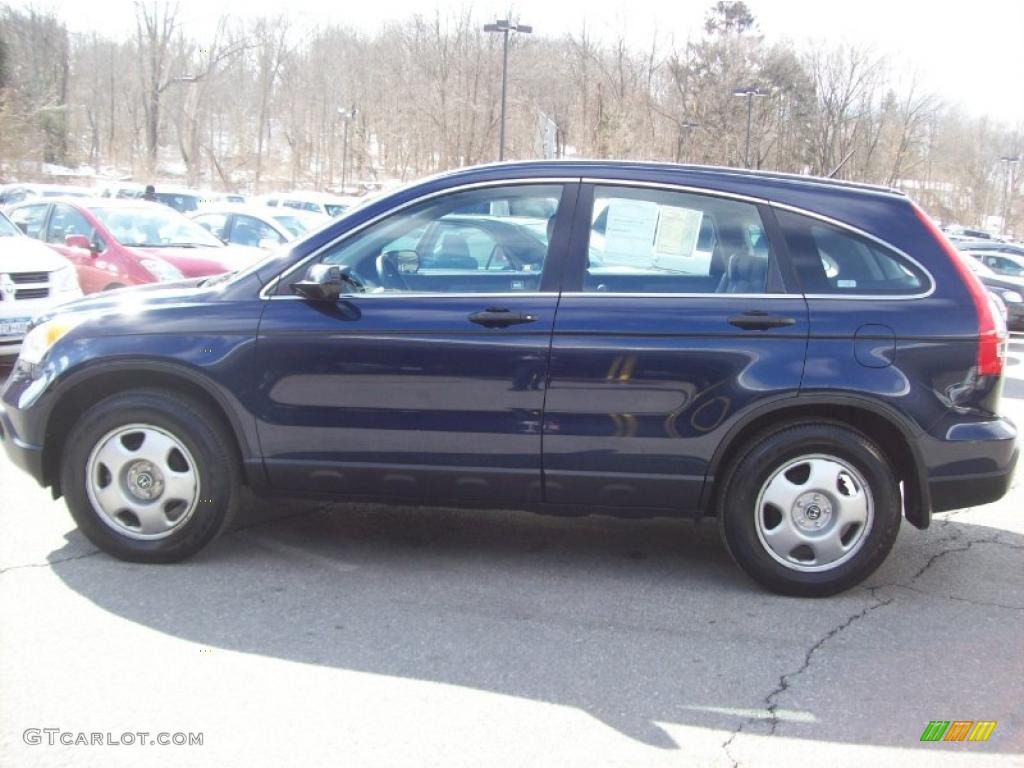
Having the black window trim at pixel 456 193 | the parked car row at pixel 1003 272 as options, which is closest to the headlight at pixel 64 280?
the black window trim at pixel 456 193

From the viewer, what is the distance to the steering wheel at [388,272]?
434 cm

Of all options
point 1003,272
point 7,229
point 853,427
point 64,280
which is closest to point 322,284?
point 853,427

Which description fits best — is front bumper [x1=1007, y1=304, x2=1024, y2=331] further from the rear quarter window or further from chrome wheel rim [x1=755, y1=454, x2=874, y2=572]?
chrome wheel rim [x1=755, y1=454, x2=874, y2=572]

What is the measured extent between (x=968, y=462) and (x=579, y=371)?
168cm

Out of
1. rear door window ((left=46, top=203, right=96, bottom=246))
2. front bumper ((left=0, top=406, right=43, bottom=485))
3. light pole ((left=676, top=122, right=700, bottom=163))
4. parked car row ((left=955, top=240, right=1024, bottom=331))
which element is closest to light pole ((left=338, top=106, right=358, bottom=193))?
light pole ((left=676, top=122, right=700, bottom=163))

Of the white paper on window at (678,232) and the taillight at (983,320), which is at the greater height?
the white paper on window at (678,232)

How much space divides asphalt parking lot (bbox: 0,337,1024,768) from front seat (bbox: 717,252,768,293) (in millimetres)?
1322

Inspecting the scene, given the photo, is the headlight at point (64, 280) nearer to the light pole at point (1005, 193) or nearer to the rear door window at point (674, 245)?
the rear door window at point (674, 245)

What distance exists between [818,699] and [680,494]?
104 centimetres

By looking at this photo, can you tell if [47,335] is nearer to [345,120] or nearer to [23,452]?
[23,452]

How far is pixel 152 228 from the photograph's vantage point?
12102 millimetres

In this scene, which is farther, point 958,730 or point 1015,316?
point 1015,316

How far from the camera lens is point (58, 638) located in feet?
12.0

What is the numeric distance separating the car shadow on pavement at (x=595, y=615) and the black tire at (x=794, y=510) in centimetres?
12
